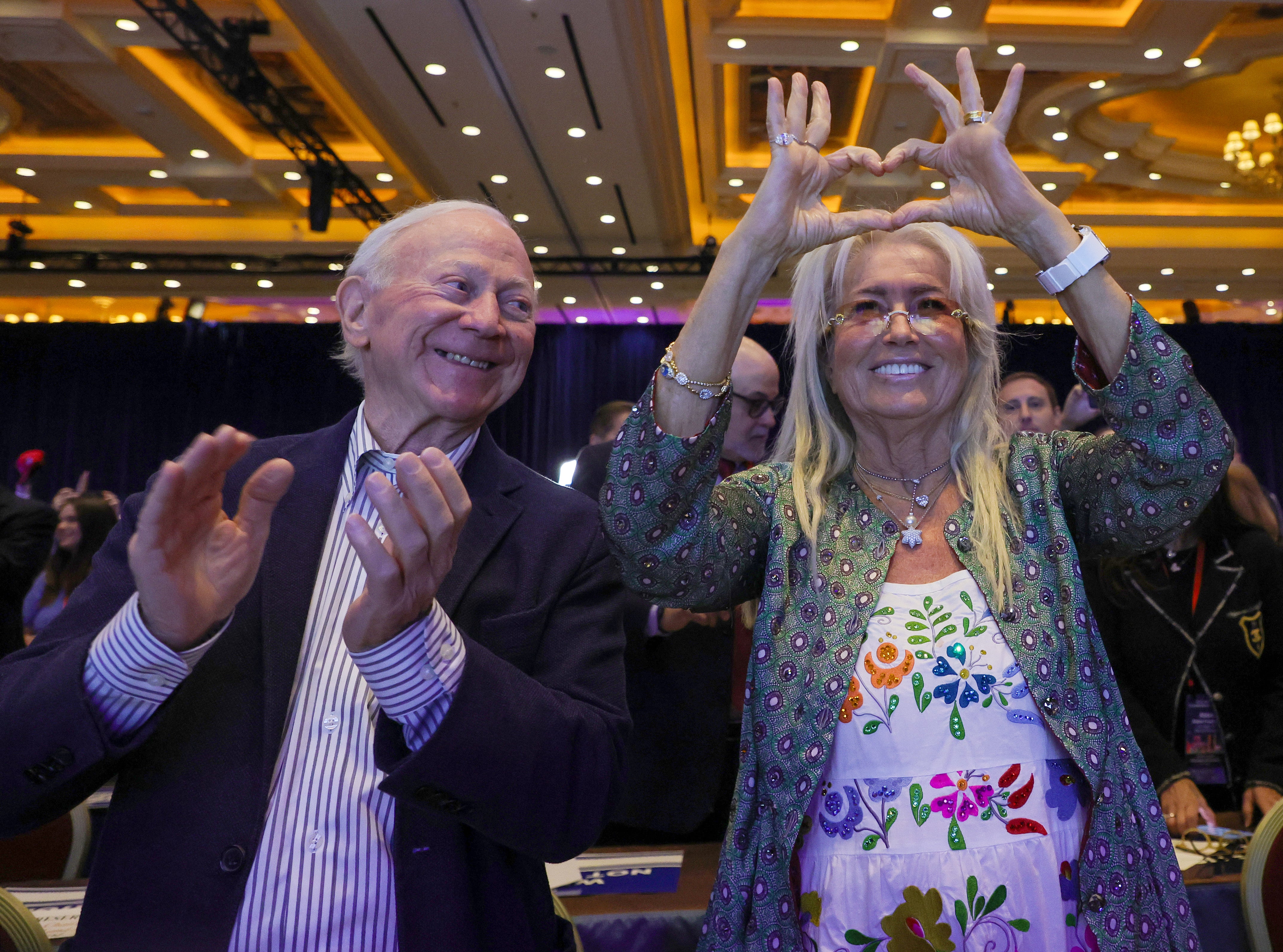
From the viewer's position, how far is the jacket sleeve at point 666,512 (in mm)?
1147

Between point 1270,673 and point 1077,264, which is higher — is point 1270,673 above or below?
below

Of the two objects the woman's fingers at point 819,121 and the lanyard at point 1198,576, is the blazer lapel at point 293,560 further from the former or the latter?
the lanyard at point 1198,576

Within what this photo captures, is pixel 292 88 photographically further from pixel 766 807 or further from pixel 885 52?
pixel 766 807

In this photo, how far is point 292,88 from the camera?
7496 mm

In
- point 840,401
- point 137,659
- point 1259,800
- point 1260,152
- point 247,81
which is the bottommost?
point 1259,800

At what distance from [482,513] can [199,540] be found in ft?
1.21

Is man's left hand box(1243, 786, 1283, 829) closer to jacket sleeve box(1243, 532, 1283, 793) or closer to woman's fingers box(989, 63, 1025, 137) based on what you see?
jacket sleeve box(1243, 532, 1283, 793)

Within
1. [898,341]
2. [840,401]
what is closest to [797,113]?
[898,341]

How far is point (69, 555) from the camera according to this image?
19.4 ft

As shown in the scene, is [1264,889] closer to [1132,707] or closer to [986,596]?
[1132,707]

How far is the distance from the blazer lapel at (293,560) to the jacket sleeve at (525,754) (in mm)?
175

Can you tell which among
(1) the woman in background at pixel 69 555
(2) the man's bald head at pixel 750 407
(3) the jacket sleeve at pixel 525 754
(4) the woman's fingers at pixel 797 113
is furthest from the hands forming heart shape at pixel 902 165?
(1) the woman in background at pixel 69 555

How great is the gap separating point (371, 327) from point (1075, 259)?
36.0 inches

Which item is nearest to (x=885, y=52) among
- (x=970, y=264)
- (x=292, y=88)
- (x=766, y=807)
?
(x=292, y=88)
